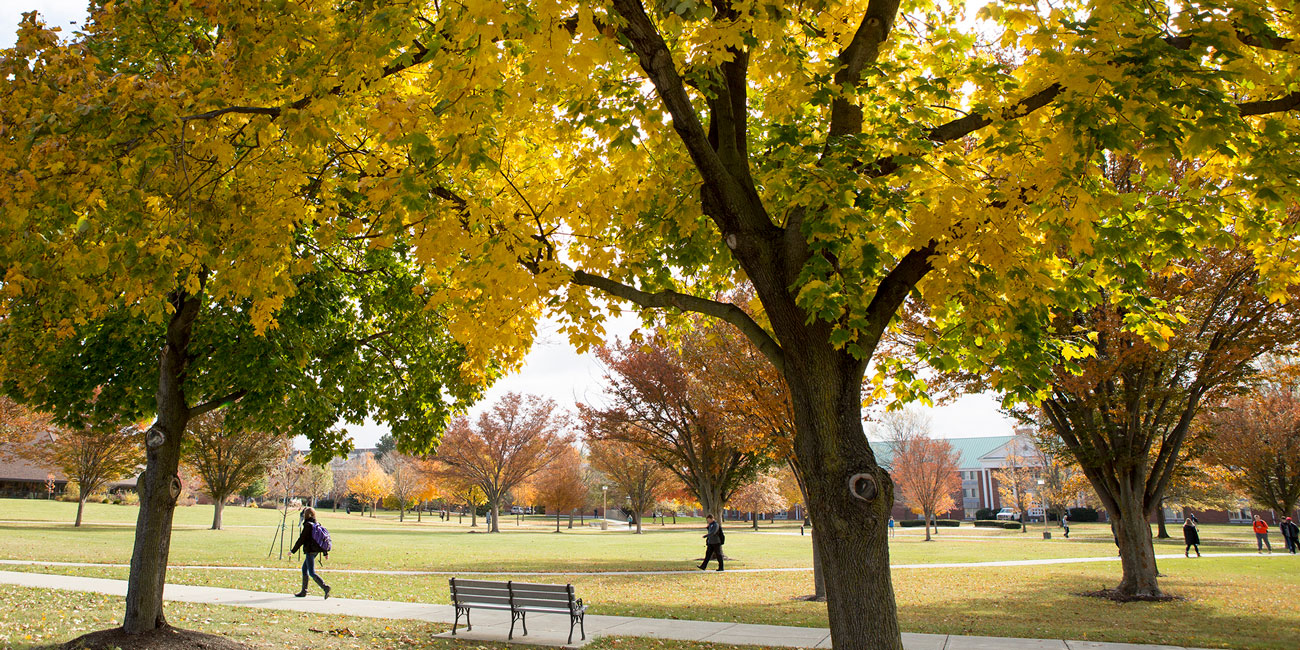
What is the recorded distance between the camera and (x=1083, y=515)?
65.8 m

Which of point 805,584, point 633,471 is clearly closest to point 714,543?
point 805,584

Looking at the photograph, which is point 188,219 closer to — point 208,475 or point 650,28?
point 650,28

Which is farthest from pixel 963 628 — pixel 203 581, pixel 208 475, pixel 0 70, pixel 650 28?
pixel 208 475

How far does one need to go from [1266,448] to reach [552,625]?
36.2m

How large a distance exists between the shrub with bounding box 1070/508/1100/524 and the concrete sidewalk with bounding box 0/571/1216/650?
2633 inches

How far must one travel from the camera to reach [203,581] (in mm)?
13945

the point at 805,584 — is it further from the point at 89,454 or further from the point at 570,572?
the point at 89,454

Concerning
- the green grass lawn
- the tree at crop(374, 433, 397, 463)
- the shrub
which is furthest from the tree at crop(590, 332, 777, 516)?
the tree at crop(374, 433, 397, 463)

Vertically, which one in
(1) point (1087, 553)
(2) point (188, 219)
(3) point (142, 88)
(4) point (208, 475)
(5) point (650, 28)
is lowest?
(1) point (1087, 553)

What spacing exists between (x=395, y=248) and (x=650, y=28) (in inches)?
249

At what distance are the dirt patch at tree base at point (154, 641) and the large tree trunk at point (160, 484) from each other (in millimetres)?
134

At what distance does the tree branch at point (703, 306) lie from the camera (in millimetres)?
5750

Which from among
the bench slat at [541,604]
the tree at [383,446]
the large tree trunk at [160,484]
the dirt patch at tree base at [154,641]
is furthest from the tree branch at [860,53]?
the tree at [383,446]

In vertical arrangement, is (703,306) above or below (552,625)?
above
